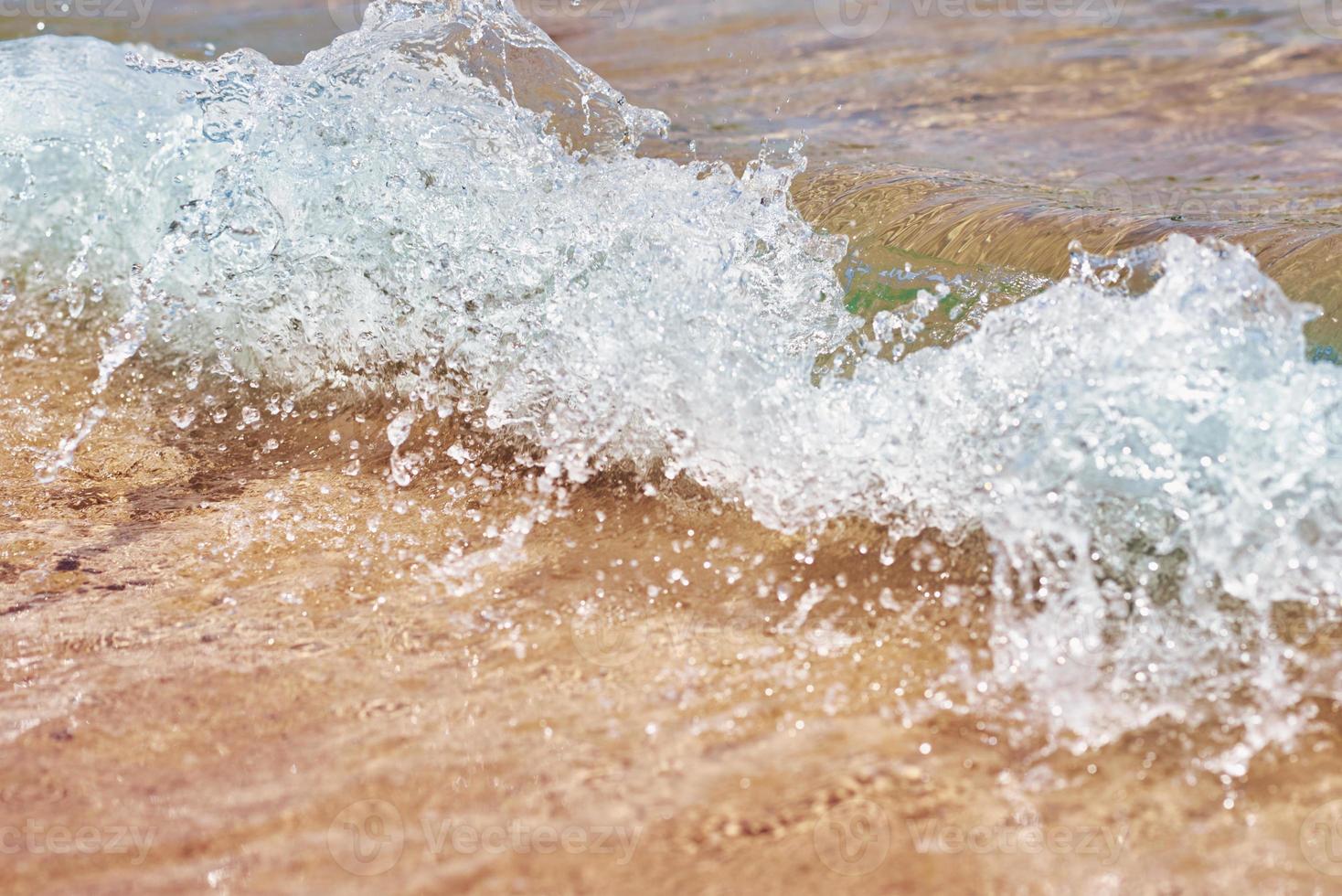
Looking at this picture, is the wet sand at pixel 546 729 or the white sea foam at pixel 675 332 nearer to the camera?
the wet sand at pixel 546 729

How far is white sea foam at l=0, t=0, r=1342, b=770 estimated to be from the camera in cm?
198

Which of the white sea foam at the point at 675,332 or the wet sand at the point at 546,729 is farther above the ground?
the white sea foam at the point at 675,332

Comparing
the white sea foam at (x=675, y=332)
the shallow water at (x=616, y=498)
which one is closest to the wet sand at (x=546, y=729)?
the shallow water at (x=616, y=498)

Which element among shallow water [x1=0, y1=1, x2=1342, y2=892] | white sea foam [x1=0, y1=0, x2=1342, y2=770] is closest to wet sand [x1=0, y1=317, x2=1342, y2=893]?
shallow water [x1=0, y1=1, x2=1342, y2=892]

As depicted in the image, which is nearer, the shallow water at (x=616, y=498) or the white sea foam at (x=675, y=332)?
the shallow water at (x=616, y=498)

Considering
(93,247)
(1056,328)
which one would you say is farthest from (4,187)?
(1056,328)

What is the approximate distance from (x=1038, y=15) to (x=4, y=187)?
442 cm

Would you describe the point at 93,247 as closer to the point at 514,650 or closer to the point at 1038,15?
the point at 514,650

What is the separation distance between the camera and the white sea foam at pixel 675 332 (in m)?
1.98

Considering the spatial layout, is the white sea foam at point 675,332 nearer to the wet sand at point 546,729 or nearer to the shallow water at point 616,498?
the shallow water at point 616,498

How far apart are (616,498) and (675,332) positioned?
0.34 meters

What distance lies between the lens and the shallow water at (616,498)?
5.45ft

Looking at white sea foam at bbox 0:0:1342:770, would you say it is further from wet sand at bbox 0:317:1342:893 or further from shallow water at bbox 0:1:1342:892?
wet sand at bbox 0:317:1342:893

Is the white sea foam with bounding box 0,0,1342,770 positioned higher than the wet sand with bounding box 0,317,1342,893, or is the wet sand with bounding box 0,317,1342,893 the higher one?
the white sea foam with bounding box 0,0,1342,770
